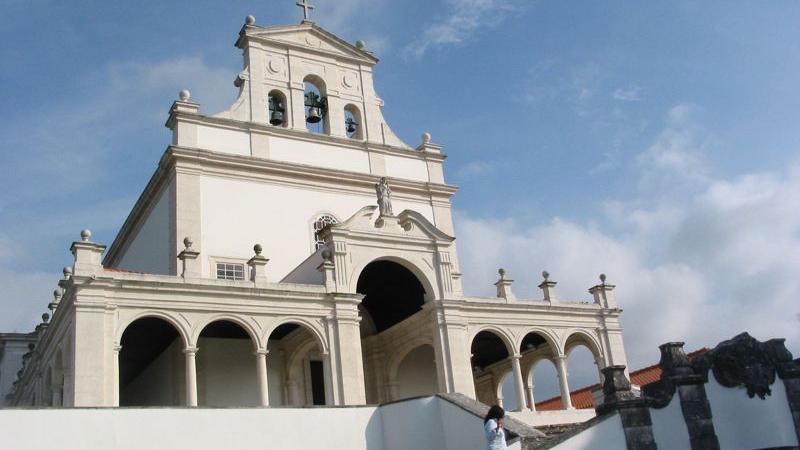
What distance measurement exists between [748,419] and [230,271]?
1432 cm

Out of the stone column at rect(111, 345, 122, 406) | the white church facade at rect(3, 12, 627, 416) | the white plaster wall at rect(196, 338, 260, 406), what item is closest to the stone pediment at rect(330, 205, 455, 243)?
the white church facade at rect(3, 12, 627, 416)

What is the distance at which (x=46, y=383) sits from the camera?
2170 centimetres

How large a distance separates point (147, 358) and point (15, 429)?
10869 mm

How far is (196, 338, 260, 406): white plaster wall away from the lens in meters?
21.6

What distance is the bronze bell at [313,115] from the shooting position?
28.0 meters

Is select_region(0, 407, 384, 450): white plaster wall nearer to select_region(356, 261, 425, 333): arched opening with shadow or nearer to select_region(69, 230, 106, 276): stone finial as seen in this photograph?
select_region(69, 230, 106, 276): stone finial

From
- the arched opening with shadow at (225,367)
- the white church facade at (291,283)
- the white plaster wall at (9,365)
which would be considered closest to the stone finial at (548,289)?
the white church facade at (291,283)

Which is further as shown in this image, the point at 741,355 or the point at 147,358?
the point at 147,358

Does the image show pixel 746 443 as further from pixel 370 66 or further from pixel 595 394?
Answer: pixel 370 66

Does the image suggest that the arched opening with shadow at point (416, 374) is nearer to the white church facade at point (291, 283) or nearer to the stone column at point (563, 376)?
the white church facade at point (291, 283)

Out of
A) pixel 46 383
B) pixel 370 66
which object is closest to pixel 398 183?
pixel 370 66

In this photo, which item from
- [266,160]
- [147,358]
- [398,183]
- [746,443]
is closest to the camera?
[746,443]

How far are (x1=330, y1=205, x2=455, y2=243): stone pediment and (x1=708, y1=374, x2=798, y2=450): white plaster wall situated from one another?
28.9ft

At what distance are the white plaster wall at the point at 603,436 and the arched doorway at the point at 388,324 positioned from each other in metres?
8.55
